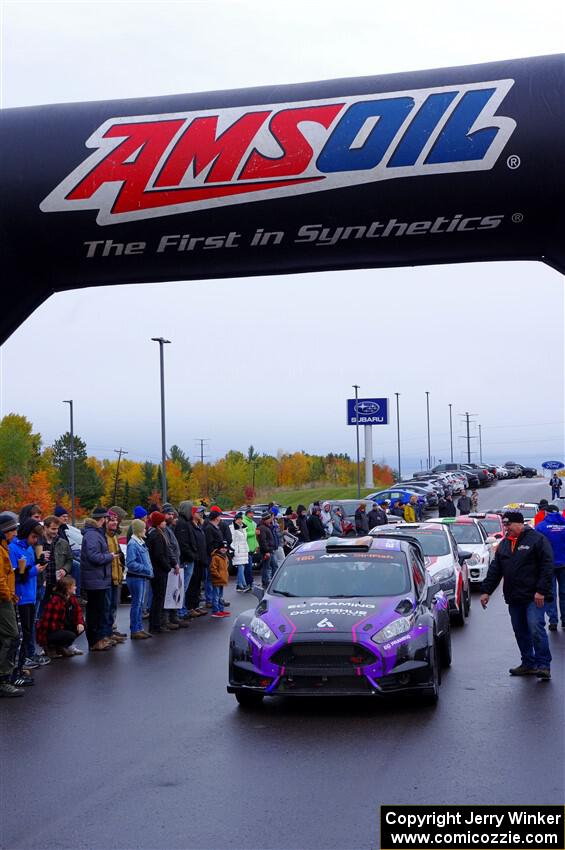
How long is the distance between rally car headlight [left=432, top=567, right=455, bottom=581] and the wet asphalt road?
3777 millimetres

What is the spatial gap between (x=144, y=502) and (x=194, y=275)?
110m

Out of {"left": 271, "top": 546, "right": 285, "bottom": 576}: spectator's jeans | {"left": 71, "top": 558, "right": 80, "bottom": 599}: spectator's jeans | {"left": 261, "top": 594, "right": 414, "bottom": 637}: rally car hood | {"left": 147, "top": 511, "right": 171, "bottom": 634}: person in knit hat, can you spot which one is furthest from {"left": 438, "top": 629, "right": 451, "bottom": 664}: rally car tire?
{"left": 271, "top": 546, "right": 285, "bottom": 576}: spectator's jeans

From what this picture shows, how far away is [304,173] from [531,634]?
18.2ft

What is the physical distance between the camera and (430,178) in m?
8.01

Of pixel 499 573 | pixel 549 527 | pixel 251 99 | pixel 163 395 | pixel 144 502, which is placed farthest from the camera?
pixel 144 502

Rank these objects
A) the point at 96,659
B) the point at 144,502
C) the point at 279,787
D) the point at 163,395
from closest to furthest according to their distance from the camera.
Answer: the point at 279,787, the point at 96,659, the point at 163,395, the point at 144,502

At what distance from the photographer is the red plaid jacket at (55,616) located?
40.9 ft

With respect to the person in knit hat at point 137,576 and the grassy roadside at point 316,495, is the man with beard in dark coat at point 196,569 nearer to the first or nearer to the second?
the person in knit hat at point 137,576

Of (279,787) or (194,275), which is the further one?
(194,275)

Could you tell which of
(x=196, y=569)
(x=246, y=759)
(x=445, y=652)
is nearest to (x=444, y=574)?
(x=196, y=569)

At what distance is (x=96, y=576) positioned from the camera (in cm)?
1315

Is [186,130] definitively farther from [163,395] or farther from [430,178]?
[163,395]

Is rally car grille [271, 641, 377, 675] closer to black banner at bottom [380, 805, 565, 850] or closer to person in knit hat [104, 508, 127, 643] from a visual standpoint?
black banner at bottom [380, 805, 565, 850]

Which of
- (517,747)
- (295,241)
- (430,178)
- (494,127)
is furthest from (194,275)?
(517,747)
